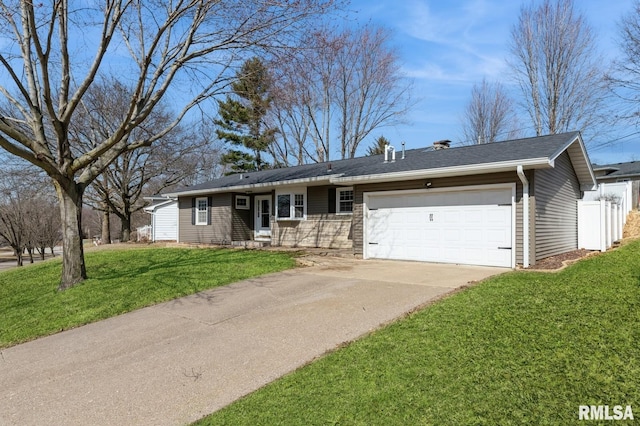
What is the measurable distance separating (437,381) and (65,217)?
9.28 m

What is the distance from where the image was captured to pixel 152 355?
504 cm

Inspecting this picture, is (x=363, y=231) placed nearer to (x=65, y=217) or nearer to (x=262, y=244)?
(x=262, y=244)

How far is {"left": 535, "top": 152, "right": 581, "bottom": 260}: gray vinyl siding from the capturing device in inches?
384

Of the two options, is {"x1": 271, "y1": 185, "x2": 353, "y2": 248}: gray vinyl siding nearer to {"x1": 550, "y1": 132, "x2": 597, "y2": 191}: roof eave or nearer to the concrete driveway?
the concrete driveway

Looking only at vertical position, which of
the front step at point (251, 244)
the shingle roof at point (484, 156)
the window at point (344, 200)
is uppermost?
the shingle roof at point (484, 156)

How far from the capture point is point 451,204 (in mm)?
→ 10398

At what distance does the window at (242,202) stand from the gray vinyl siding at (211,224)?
36 centimetres

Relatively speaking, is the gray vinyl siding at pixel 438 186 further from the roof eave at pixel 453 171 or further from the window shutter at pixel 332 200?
the window shutter at pixel 332 200

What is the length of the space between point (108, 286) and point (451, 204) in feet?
28.4

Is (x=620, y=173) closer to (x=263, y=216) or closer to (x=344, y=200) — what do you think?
(x=344, y=200)

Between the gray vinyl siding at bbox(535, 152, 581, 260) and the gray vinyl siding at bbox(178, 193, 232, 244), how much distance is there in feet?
40.3

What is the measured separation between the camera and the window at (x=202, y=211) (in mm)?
19034

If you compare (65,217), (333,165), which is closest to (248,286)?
(65,217)

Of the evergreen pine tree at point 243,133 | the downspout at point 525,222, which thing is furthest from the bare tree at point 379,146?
the downspout at point 525,222
